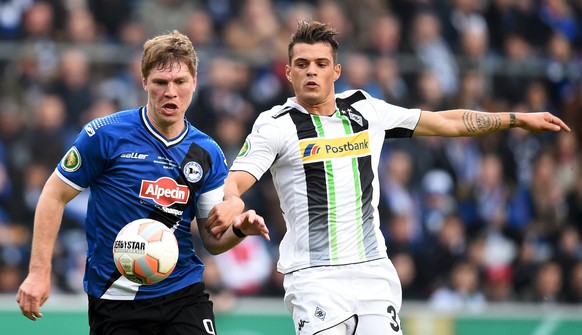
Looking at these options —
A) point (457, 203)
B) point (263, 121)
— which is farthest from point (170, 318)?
point (457, 203)

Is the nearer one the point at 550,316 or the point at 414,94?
the point at 550,316

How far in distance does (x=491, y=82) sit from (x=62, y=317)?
680 centimetres

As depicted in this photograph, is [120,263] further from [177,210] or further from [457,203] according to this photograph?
[457,203]

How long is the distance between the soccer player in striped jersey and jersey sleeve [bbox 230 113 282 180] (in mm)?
306

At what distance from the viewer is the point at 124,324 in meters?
5.97

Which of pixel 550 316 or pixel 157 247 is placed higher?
pixel 157 247

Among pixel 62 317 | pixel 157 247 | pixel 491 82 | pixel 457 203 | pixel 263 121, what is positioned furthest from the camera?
pixel 491 82

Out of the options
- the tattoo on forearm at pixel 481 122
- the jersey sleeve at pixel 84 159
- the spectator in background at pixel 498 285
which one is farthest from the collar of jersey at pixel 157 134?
the spectator in background at pixel 498 285

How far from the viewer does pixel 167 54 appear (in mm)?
6094

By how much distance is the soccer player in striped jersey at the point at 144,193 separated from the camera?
597 centimetres

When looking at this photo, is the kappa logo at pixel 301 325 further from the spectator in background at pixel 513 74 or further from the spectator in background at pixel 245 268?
the spectator in background at pixel 513 74

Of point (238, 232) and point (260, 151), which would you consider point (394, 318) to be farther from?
point (260, 151)

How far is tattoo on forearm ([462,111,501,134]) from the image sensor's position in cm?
698

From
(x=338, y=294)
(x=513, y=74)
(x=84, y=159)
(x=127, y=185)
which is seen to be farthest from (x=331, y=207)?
(x=513, y=74)
